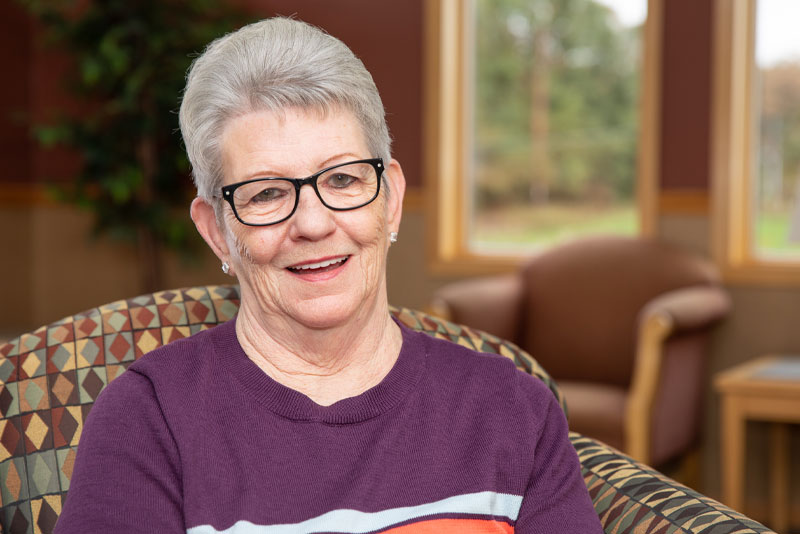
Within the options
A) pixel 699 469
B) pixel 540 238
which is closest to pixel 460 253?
pixel 540 238

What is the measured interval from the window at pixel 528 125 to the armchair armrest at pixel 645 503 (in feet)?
9.10

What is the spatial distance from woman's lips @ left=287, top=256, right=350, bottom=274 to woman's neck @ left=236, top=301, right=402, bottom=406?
8 centimetres

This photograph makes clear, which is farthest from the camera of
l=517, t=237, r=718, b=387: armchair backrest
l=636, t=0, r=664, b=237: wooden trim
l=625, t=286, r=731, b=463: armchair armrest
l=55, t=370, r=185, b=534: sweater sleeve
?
l=636, t=0, r=664, b=237: wooden trim

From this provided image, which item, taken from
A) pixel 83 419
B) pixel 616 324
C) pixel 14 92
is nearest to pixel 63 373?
pixel 83 419

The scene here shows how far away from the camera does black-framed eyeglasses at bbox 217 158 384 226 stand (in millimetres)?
1210

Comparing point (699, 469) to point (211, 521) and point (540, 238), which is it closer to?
point (540, 238)

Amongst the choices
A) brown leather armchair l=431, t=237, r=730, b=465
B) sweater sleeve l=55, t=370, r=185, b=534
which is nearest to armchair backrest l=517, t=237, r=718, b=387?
brown leather armchair l=431, t=237, r=730, b=465

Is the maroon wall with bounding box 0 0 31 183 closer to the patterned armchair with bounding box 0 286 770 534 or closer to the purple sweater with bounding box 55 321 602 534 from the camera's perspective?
the patterned armchair with bounding box 0 286 770 534

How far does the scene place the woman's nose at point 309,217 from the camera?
1211mm

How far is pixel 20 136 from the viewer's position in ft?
17.5

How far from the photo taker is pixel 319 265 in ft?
4.12

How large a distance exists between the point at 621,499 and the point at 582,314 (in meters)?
2.34

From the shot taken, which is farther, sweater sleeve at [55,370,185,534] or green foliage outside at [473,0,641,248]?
green foliage outside at [473,0,641,248]

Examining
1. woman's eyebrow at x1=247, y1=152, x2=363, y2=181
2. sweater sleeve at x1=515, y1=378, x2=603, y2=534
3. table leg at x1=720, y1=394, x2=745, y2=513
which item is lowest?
table leg at x1=720, y1=394, x2=745, y2=513
